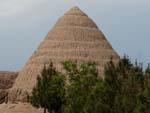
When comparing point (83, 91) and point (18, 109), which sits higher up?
point (83, 91)

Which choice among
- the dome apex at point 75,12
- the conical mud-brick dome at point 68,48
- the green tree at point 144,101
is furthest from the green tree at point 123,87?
the dome apex at point 75,12

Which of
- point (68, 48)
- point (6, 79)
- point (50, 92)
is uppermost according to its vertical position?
point (68, 48)

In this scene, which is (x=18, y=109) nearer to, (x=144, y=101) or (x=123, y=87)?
(x=123, y=87)

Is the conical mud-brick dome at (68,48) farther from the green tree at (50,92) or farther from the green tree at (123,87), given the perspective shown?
the green tree at (123,87)

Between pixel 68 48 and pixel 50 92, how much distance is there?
24.2m

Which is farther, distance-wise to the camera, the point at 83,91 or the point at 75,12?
the point at 75,12

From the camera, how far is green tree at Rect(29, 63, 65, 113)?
5053 centimetres

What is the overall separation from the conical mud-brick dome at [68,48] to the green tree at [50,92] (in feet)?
58.9

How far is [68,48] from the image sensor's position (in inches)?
2970

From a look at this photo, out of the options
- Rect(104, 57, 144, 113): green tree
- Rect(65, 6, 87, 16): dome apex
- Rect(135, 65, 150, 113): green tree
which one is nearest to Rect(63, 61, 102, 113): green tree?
Rect(104, 57, 144, 113): green tree

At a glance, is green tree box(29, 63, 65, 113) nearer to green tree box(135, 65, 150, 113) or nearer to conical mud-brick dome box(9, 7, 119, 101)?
conical mud-brick dome box(9, 7, 119, 101)

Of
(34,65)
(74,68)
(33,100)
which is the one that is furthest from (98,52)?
(74,68)

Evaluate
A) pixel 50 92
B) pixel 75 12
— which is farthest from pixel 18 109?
pixel 75 12

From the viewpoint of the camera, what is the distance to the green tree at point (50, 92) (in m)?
50.5
